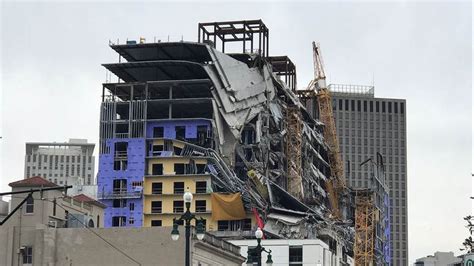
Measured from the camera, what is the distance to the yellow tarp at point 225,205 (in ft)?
606

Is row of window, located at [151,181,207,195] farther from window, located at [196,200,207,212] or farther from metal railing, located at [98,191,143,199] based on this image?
metal railing, located at [98,191,143,199]

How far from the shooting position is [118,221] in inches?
7461

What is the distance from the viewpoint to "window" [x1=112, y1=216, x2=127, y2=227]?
18812 cm

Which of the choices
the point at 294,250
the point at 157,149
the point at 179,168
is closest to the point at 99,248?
the point at 294,250

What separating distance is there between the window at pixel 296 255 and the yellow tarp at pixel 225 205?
533 inches

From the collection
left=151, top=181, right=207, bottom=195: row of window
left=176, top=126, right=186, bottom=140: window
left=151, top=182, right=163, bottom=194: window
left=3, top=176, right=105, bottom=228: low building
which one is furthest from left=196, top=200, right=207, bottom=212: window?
left=3, top=176, right=105, bottom=228: low building

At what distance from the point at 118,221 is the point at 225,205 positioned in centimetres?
2055

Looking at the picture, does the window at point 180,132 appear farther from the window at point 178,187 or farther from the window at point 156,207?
the window at point 156,207

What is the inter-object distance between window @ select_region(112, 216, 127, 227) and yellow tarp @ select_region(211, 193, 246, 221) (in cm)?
1706

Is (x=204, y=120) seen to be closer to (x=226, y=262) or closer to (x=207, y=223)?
(x=207, y=223)

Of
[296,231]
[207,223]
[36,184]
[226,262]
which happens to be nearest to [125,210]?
[207,223]

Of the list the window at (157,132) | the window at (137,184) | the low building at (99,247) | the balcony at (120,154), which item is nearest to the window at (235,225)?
the window at (137,184)

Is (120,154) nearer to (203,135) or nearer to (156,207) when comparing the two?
(156,207)

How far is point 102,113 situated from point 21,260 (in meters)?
110
